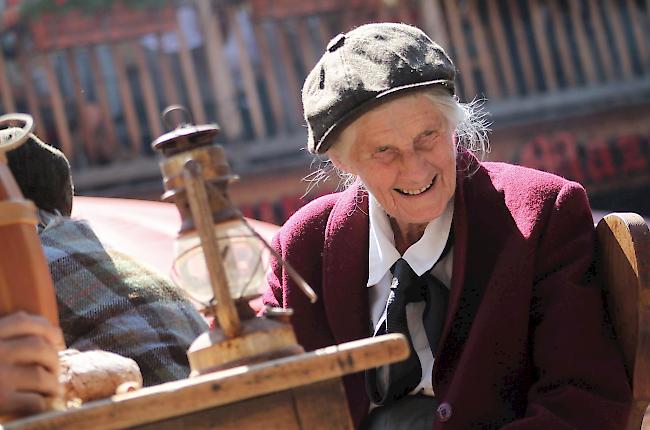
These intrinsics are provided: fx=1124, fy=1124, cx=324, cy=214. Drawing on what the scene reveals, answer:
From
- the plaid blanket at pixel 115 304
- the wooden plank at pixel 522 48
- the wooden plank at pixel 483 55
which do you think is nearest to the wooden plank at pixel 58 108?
the wooden plank at pixel 483 55

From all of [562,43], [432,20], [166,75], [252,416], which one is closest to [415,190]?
[252,416]

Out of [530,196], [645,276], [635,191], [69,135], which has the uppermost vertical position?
[69,135]

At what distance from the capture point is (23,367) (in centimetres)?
154

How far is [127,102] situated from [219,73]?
602mm

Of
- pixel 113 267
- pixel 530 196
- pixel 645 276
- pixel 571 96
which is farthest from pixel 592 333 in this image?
pixel 571 96

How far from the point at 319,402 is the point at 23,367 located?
16.3 inches

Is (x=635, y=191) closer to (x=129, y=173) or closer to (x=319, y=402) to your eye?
(x=129, y=173)

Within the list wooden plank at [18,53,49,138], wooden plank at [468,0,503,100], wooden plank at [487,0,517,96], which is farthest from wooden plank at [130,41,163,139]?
wooden plank at [487,0,517,96]

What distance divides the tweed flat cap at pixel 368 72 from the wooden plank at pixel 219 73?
4741 millimetres

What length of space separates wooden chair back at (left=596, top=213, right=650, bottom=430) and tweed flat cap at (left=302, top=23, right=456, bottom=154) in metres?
0.47

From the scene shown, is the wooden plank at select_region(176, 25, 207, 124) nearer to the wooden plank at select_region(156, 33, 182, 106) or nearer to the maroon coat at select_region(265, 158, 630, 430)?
the wooden plank at select_region(156, 33, 182, 106)

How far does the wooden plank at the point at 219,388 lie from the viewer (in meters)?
1.47

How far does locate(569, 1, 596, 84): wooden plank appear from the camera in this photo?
25.3 feet

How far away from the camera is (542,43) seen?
7641 millimetres
